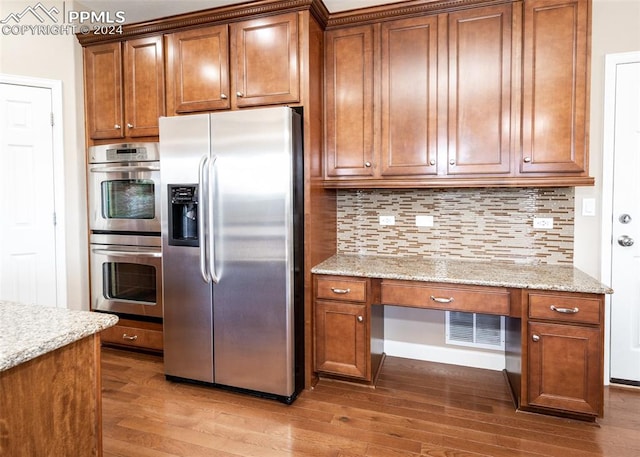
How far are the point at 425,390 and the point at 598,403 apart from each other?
934mm

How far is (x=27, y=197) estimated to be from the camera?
2.72m

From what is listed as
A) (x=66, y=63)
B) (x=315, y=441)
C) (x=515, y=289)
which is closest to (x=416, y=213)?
(x=515, y=289)

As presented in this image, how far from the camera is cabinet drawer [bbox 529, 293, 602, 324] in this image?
195 cm

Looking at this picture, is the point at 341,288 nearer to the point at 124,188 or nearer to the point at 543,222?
the point at 543,222

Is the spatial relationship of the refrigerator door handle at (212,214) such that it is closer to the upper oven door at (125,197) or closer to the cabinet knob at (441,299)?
the upper oven door at (125,197)

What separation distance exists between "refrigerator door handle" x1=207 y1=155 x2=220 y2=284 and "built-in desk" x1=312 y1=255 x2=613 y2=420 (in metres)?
0.65

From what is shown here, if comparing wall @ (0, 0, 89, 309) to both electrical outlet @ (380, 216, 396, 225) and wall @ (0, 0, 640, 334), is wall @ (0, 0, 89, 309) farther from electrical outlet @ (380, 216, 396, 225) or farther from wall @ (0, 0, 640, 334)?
electrical outlet @ (380, 216, 396, 225)

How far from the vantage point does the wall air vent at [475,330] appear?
2.69 m

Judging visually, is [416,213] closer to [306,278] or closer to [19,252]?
[306,278]

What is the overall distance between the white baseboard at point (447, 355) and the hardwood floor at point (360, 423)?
12cm

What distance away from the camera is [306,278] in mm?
2412

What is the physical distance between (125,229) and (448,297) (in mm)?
2425

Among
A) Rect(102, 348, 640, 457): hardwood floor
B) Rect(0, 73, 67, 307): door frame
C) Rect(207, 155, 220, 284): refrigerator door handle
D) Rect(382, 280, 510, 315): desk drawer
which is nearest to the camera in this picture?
Rect(102, 348, 640, 457): hardwood floor

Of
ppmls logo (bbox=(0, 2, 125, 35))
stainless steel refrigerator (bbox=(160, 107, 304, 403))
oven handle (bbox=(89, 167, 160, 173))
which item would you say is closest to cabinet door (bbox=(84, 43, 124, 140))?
ppmls logo (bbox=(0, 2, 125, 35))
